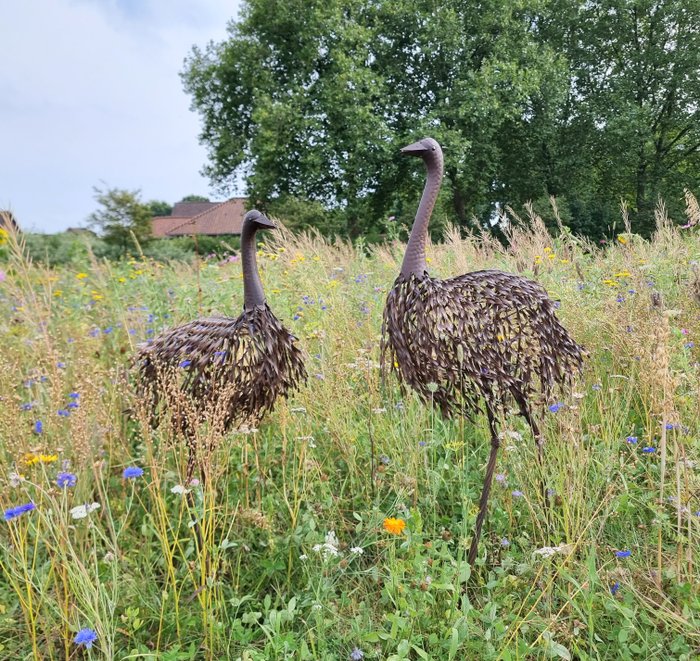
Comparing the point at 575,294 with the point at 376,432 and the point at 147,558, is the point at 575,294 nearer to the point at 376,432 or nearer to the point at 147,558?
the point at 376,432

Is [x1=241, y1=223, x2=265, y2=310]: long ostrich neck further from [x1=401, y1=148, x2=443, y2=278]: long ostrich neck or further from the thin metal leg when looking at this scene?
the thin metal leg

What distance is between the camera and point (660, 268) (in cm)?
416

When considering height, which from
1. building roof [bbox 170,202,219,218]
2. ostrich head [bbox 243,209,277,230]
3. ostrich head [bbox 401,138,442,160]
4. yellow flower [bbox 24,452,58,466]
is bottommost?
yellow flower [bbox 24,452,58,466]

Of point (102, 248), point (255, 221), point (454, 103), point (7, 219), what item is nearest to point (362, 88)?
point (454, 103)

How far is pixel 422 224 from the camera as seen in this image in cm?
192

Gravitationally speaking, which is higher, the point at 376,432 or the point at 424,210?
the point at 424,210

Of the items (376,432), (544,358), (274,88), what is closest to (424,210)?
(544,358)

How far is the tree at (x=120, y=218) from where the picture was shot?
17562 millimetres

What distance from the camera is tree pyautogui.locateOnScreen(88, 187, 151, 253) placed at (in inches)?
691

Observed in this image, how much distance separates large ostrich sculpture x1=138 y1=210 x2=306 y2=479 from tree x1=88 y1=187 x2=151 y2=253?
16.5 metres

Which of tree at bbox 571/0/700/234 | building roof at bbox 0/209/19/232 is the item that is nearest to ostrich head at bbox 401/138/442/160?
building roof at bbox 0/209/19/232

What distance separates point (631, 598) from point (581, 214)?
1740 cm

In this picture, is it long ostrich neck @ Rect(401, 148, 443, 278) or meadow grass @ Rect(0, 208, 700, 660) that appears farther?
long ostrich neck @ Rect(401, 148, 443, 278)

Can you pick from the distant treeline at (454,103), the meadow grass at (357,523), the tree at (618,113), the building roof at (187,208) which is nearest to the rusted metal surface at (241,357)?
the meadow grass at (357,523)
